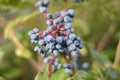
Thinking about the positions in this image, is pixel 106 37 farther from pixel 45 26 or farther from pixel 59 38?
pixel 59 38

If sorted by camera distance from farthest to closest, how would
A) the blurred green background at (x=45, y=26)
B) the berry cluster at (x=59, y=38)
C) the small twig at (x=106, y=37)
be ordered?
the small twig at (x=106, y=37) < the blurred green background at (x=45, y=26) < the berry cluster at (x=59, y=38)

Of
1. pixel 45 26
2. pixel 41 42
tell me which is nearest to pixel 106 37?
pixel 45 26

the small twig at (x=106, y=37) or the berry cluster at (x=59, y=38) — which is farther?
the small twig at (x=106, y=37)

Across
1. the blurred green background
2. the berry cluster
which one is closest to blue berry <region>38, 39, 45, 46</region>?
the berry cluster

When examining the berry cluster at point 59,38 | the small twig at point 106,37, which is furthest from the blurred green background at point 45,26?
the berry cluster at point 59,38

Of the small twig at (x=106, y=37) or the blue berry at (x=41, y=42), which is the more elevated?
the blue berry at (x=41, y=42)

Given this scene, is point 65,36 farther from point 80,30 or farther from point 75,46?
point 80,30

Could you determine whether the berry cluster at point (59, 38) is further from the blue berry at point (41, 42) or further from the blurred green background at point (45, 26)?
the blurred green background at point (45, 26)

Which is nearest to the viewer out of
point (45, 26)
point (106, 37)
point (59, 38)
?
point (59, 38)
